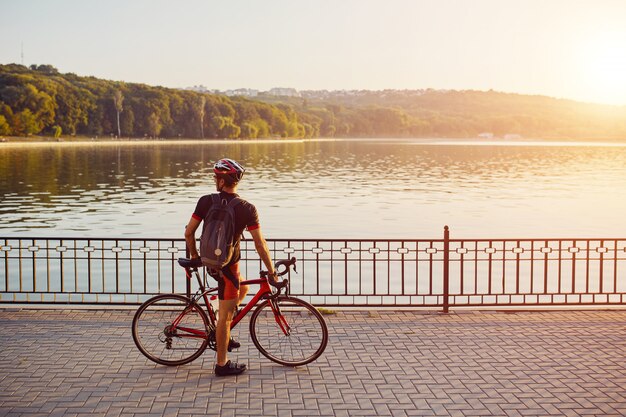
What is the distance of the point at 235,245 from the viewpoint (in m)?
7.65

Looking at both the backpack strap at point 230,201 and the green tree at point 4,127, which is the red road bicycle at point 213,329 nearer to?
the backpack strap at point 230,201

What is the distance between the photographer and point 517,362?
8258 mm

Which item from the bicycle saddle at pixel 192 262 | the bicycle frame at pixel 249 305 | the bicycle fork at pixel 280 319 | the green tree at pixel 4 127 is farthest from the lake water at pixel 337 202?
the green tree at pixel 4 127

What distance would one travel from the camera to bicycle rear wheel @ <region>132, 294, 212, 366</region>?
26.7 feet

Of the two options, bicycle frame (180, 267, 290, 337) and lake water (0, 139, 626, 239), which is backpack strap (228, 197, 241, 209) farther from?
Answer: lake water (0, 139, 626, 239)

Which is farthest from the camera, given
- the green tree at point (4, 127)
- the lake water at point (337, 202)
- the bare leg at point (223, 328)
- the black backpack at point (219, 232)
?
the green tree at point (4, 127)

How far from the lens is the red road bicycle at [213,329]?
806 centimetres

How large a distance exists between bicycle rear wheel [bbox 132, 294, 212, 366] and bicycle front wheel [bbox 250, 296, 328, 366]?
574 mm

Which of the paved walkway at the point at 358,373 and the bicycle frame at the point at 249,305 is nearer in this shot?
the paved walkway at the point at 358,373

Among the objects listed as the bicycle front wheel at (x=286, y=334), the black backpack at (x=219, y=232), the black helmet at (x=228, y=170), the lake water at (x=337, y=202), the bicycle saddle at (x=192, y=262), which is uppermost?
the black helmet at (x=228, y=170)

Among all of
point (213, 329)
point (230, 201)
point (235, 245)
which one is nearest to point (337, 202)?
point (213, 329)

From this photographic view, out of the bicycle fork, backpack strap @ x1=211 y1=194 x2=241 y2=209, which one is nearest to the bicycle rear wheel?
the bicycle fork

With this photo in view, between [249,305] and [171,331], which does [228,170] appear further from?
[171,331]

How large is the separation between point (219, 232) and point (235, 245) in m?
0.28
